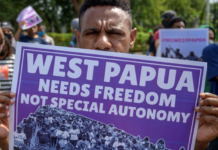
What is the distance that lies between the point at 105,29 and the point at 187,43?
2.70 m

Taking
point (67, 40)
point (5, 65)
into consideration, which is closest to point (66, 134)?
point (5, 65)

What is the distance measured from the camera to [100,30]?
1731 mm

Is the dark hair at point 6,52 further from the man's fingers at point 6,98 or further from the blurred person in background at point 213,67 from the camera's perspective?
the man's fingers at point 6,98

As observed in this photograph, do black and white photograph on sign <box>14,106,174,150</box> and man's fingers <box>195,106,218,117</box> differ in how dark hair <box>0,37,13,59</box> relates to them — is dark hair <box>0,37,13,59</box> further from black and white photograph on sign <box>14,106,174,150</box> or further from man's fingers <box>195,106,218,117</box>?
man's fingers <box>195,106,218,117</box>

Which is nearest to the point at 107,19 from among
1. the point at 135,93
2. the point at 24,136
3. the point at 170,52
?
the point at 135,93

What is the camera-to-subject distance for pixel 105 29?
5.67 feet

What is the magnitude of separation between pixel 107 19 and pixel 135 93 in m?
0.52

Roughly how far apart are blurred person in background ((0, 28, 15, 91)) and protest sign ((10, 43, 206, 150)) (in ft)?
8.82

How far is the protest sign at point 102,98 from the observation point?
1.47m

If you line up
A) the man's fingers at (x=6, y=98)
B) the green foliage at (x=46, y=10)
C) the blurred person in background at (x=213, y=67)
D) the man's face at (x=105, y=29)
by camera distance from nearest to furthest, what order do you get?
the man's fingers at (x=6, y=98), the man's face at (x=105, y=29), the blurred person in background at (x=213, y=67), the green foliage at (x=46, y=10)

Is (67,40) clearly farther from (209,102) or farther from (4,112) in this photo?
(209,102)

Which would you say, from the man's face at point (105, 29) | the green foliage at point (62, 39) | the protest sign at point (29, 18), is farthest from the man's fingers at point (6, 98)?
the green foliage at point (62, 39)

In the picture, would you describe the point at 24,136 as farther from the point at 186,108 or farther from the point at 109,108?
the point at 186,108

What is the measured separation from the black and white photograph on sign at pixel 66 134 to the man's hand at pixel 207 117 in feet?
0.88
